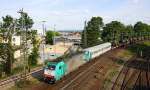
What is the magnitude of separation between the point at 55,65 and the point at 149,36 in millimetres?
163739

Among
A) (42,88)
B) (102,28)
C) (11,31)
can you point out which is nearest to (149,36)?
(102,28)

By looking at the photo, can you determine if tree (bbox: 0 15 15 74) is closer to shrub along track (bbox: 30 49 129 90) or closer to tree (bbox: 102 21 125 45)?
shrub along track (bbox: 30 49 129 90)

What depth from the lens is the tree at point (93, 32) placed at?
104500 millimetres

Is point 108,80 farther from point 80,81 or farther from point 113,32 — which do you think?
point 113,32

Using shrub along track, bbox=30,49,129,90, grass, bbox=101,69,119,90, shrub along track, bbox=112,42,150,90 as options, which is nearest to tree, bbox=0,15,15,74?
shrub along track, bbox=30,49,129,90

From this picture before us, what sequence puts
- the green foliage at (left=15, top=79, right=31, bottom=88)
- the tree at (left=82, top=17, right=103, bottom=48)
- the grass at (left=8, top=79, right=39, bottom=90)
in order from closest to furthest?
the grass at (left=8, top=79, right=39, bottom=90), the green foliage at (left=15, top=79, right=31, bottom=88), the tree at (left=82, top=17, right=103, bottom=48)

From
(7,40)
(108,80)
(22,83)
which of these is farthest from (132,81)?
(7,40)

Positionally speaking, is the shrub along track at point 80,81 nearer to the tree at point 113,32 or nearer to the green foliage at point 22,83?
the green foliage at point 22,83

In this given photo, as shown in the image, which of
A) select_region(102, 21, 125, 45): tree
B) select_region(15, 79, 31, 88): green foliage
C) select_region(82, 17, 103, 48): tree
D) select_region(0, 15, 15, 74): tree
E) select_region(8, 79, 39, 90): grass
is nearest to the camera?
select_region(8, 79, 39, 90): grass

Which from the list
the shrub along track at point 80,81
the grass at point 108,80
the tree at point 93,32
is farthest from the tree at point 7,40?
the tree at point 93,32

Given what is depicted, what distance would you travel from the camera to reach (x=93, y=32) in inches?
4247

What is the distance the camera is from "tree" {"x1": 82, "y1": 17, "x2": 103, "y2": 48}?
4114 inches

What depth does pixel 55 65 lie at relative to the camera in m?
31.4

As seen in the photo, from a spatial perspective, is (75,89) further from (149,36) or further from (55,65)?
(149,36)
